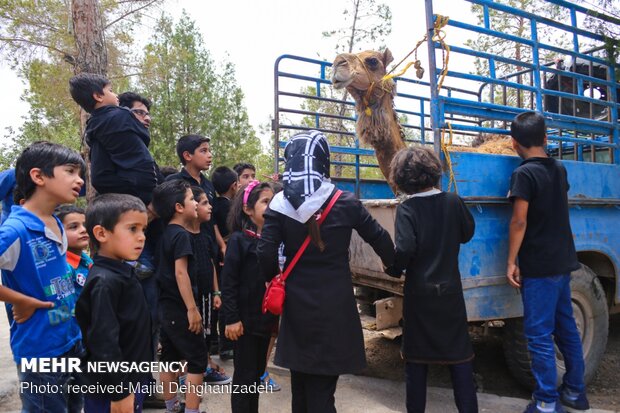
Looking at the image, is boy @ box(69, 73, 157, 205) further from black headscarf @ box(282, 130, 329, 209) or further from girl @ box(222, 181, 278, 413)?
black headscarf @ box(282, 130, 329, 209)

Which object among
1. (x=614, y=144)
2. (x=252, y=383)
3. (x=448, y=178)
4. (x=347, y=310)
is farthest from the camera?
(x=614, y=144)

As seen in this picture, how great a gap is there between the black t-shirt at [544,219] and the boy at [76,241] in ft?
8.75

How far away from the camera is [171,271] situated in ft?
9.61

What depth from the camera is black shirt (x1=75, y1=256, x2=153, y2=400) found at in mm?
1859

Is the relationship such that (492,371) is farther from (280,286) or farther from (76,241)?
(76,241)

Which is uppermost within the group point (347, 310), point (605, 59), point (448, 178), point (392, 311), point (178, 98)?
point (178, 98)

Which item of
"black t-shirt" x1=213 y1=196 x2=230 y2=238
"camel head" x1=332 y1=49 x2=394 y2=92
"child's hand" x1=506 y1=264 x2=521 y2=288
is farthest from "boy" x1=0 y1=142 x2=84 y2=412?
"child's hand" x1=506 y1=264 x2=521 y2=288

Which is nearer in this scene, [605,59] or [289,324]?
[289,324]

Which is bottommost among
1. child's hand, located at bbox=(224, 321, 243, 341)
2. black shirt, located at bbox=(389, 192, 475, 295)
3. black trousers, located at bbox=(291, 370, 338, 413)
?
black trousers, located at bbox=(291, 370, 338, 413)

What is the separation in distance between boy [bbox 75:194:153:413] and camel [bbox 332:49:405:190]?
8.27 ft

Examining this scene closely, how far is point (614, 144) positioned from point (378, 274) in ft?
8.03

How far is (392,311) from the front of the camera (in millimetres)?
3258

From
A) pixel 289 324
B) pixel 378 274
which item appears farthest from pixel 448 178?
pixel 289 324

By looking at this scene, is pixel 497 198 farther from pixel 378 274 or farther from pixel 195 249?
pixel 195 249
